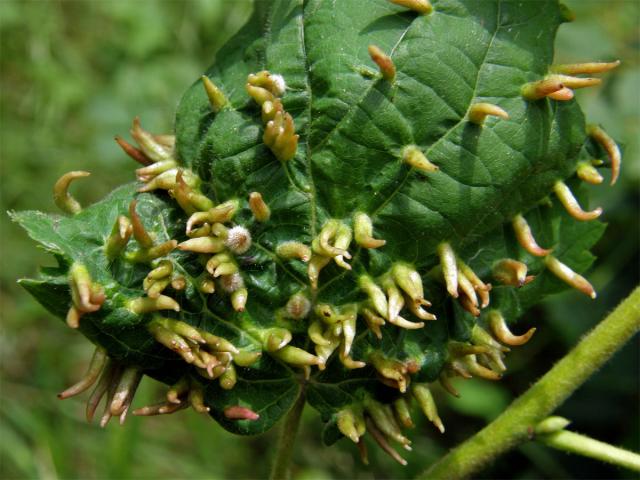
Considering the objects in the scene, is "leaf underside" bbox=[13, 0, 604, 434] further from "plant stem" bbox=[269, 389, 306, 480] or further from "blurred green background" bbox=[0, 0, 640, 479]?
"blurred green background" bbox=[0, 0, 640, 479]

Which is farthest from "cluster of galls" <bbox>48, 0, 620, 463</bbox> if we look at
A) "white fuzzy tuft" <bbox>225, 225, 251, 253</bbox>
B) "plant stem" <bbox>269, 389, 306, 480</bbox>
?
"plant stem" <bbox>269, 389, 306, 480</bbox>

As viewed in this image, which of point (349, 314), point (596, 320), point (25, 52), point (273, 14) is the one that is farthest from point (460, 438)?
point (25, 52)

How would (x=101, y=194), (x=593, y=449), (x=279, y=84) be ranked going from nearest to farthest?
1. (x=279, y=84)
2. (x=593, y=449)
3. (x=101, y=194)

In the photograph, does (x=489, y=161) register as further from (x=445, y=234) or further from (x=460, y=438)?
(x=460, y=438)

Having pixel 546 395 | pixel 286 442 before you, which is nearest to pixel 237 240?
pixel 286 442

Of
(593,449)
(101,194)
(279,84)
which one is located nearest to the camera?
(279,84)

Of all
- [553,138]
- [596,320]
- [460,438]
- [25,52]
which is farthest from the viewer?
[25,52]

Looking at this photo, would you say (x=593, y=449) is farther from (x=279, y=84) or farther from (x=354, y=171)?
(x=279, y=84)
